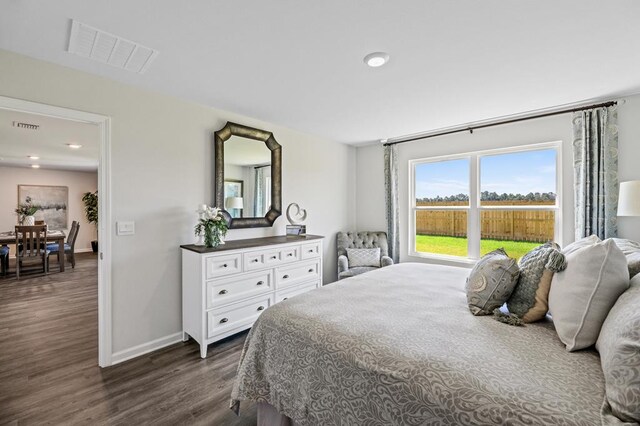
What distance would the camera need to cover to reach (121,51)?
6.43ft

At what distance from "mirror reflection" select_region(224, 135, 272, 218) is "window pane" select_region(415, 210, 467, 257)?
2382 millimetres

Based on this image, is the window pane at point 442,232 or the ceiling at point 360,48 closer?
the ceiling at point 360,48

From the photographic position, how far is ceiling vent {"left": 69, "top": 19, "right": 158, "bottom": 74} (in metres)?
1.76

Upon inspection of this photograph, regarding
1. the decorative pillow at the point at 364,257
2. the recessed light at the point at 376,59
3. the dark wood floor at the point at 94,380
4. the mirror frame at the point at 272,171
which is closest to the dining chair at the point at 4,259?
the dark wood floor at the point at 94,380

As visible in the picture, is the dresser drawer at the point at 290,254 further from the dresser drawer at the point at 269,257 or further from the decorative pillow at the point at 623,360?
the decorative pillow at the point at 623,360

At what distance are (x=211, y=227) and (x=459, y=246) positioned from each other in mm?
3290

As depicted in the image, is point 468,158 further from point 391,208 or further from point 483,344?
point 483,344

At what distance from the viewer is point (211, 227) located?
2.74m

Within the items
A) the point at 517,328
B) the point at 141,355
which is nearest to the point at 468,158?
the point at 517,328

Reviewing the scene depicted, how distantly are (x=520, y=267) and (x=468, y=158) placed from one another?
2.69 m

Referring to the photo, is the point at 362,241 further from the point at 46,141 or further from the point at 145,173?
the point at 46,141

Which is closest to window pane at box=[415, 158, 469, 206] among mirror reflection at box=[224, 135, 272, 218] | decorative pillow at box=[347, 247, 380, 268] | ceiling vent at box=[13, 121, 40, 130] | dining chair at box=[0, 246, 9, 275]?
decorative pillow at box=[347, 247, 380, 268]

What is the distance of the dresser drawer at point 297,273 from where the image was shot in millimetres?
3191

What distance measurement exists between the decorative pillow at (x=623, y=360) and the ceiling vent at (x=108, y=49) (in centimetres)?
278
